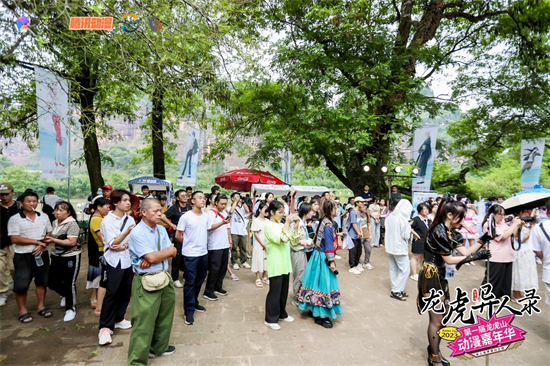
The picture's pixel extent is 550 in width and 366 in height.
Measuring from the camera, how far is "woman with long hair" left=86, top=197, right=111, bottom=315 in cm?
397

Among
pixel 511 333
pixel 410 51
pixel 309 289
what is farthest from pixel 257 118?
pixel 511 333

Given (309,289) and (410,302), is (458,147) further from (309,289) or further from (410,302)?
(309,289)

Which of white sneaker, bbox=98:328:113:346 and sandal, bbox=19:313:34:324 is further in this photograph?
sandal, bbox=19:313:34:324

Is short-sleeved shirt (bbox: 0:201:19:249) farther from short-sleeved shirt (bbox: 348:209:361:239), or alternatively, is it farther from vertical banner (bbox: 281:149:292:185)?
vertical banner (bbox: 281:149:292:185)

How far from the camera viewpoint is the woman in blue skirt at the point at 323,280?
392cm

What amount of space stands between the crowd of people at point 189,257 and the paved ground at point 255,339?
0.18 meters

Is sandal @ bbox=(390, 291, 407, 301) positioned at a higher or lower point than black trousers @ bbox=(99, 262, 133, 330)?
lower

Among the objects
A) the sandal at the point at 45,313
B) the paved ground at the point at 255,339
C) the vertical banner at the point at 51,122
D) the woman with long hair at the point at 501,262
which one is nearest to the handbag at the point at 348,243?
the paved ground at the point at 255,339

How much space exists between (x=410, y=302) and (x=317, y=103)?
6994mm

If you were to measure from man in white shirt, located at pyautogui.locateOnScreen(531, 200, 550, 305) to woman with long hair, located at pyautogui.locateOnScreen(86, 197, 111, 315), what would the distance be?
5823 mm

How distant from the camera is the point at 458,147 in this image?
13.8 meters

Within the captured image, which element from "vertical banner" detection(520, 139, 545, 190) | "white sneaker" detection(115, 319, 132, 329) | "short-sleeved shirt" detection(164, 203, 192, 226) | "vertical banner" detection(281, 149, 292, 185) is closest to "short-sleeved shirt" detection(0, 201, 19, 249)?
"white sneaker" detection(115, 319, 132, 329)

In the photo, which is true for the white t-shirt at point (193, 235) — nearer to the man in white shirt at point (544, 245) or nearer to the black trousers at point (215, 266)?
the black trousers at point (215, 266)

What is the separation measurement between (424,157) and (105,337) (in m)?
10.1
